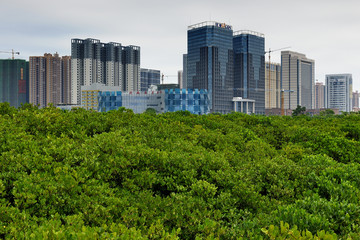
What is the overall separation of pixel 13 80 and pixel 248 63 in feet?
394

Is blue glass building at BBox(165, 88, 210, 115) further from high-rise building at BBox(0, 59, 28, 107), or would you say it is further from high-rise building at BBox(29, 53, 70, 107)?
high-rise building at BBox(0, 59, 28, 107)

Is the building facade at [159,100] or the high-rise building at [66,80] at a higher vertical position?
the high-rise building at [66,80]

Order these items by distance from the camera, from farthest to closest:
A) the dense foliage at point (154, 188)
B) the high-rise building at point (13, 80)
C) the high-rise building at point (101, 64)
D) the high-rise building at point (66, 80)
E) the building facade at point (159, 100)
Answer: the high-rise building at point (66, 80) < the high-rise building at point (13, 80) < the high-rise building at point (101, 64) < the building facade at point (159, 100) < the dense foliage at point (154, 188)

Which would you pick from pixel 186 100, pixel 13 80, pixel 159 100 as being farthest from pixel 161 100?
pixel 13 80

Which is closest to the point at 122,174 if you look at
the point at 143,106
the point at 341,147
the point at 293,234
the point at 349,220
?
the point at 293,234

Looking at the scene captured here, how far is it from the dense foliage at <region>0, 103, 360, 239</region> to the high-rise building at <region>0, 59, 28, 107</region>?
175443 millimetres

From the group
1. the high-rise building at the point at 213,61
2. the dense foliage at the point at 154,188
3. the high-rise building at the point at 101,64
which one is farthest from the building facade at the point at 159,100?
the dense foliage at the point at 154,188

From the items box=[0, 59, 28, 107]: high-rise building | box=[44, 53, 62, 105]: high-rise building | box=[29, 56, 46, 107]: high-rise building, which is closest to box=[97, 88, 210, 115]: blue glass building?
box=[44, 53, 62, 105]: high-rise building

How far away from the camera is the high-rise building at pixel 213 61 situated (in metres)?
158

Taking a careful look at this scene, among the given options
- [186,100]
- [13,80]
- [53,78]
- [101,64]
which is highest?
[101,64]

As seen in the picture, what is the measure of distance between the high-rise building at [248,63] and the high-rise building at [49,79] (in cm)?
8766

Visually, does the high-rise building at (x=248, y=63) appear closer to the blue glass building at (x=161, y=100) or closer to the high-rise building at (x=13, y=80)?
the blue glass building at (x=161, y=100)

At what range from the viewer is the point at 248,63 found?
17738cm

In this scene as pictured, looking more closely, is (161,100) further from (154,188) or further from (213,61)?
(154,188)
